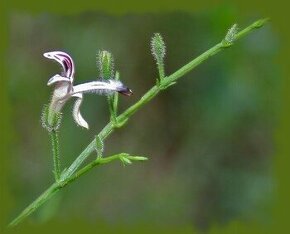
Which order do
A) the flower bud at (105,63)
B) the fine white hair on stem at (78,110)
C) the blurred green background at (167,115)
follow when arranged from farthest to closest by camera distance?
the blurred green background at (167,115)
the fine white hair on stem at (78,110)
the flower bud at (105,63)

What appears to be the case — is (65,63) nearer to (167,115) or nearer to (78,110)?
(78,110)

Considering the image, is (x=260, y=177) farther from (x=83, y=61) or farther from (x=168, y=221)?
(x=83, y=61)

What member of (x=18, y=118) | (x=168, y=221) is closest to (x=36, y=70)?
(x=18, y=118)

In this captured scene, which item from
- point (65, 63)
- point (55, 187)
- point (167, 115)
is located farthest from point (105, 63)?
point (167, 115)

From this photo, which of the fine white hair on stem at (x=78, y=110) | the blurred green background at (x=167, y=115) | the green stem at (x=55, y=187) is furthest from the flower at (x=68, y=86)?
the blurred green background at (x=167, y=115)

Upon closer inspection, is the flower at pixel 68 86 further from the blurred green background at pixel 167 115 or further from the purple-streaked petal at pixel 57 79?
the blurred green background at pixel 167 115

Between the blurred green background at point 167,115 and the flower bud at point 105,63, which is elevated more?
the flower bud at point 105,63
